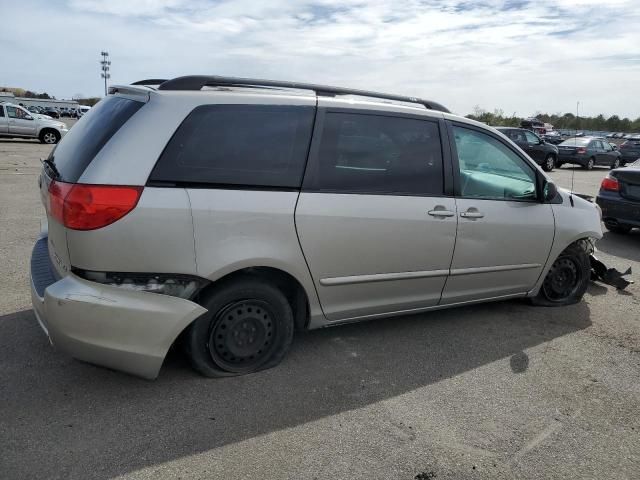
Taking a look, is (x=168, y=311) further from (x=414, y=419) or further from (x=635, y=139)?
(x=635, y=139)

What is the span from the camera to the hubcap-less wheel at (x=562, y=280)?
493cm

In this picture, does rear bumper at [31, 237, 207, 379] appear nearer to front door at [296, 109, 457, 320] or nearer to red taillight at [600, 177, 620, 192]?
front door at [296, 109, 457, 320]

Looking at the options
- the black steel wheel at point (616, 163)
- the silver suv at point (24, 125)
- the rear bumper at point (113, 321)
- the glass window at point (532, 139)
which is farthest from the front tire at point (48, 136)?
the black steel wheel at point (616, 163)

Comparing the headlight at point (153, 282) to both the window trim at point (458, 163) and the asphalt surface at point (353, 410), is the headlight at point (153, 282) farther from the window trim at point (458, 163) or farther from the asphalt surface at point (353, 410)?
the window trim at point (458, 163)

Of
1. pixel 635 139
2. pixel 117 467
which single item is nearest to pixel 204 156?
pixel 117 467

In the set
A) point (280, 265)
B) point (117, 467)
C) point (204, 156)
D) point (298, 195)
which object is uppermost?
point (204, 156)

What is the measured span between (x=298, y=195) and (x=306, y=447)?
1.45m

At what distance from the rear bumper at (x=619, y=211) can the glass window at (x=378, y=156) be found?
5.56 meters

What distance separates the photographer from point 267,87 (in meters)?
3.48

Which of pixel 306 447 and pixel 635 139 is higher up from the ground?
pixel 635 139

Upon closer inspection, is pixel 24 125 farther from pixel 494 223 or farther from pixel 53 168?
pixel 494 223

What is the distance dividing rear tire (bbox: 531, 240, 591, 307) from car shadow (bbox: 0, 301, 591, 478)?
519 millimetres

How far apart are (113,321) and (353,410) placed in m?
1.43

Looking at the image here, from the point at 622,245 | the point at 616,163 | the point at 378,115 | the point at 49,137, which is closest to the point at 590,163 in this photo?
the point at 616,163
